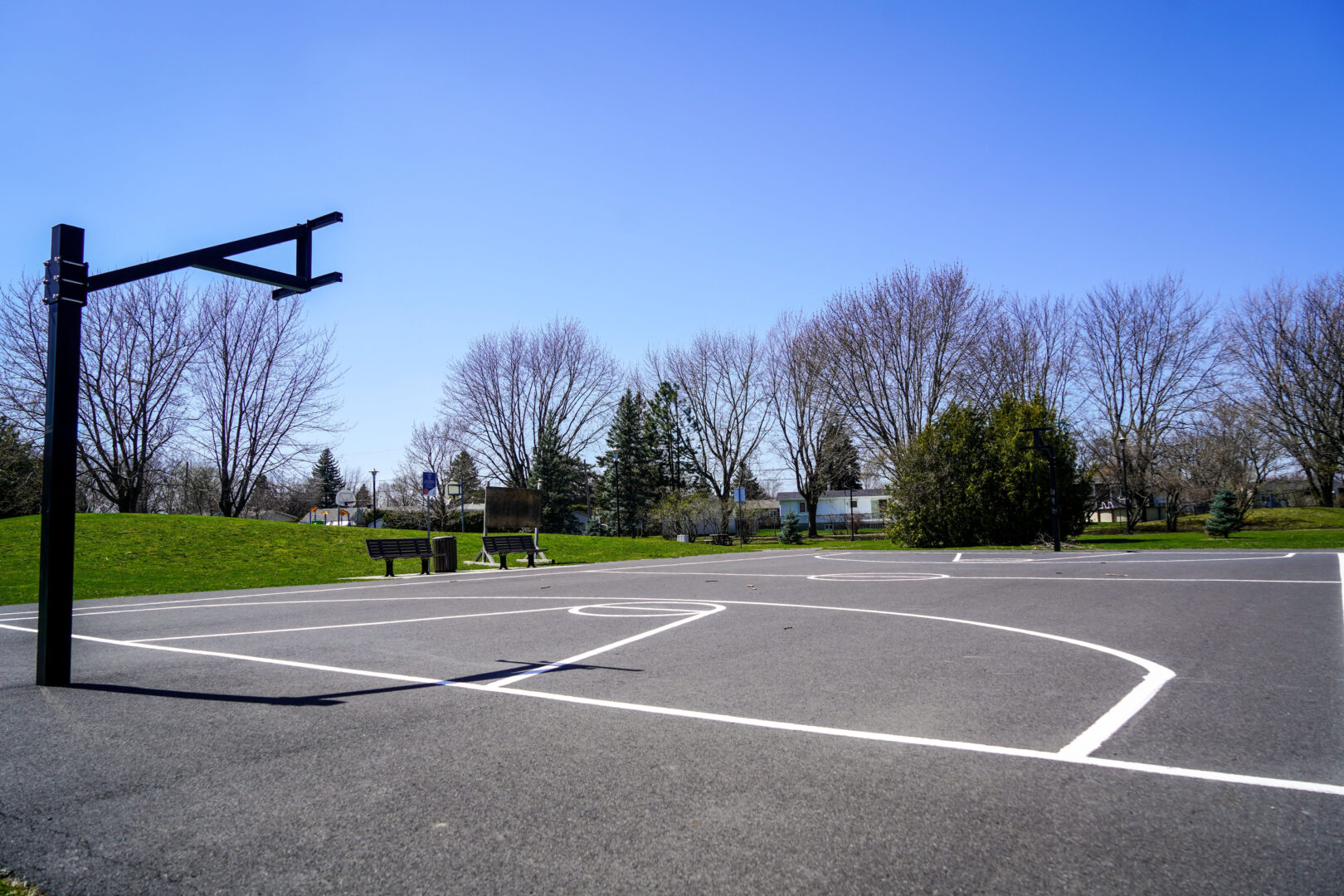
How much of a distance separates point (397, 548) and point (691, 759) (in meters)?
17.1

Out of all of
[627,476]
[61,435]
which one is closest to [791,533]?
[627,476]

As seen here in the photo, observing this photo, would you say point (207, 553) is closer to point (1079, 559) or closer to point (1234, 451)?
point (1079, 559)

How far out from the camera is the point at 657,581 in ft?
52.6

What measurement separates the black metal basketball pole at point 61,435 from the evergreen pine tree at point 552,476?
46064mm

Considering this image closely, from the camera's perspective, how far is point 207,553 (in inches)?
989

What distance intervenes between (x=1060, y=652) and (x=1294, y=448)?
50.7 m

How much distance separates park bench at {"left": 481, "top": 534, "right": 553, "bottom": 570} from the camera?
22312 millimetres

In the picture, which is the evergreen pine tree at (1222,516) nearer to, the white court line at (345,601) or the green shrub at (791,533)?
the green shrub at (791,533)

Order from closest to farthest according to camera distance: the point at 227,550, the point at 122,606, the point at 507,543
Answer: the point at 122,606
the point at 507,543
the point at 227,550

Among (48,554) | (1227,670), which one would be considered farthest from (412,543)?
(1227,670)

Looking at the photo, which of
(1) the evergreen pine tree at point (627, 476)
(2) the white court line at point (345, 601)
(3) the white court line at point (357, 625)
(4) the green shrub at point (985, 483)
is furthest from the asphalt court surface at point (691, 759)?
(1) the evergreen pine tree at point (627, 476)

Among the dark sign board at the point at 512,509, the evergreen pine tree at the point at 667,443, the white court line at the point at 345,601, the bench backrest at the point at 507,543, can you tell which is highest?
the evergreen pine tree at the point at 667,443

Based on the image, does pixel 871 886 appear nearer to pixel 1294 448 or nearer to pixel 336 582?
pixel 336 582

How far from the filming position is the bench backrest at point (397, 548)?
61.1ft
